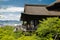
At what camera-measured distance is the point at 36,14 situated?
17.2m

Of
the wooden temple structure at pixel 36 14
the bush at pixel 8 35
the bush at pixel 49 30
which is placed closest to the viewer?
the bush at pixel 8 35

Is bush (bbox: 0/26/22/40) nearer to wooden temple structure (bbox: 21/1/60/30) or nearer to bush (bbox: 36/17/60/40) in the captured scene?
bush (bbox: 36/17/60/40)

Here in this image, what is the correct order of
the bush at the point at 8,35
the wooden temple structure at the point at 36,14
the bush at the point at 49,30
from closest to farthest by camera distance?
the bush at the point at 8,35 < the bush at the point at 49,30 < the wooden temple structure at the point at 36,14

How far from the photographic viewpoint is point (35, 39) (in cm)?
1211

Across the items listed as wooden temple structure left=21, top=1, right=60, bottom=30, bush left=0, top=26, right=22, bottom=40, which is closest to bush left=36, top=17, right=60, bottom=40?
bush left=0, top=26, right=22, bottom=40

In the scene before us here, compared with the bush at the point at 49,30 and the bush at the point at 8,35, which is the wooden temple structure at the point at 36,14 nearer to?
the bush at the point at 8,35

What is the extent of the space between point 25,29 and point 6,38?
471 centimetres

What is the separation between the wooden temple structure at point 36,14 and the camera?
1708cm

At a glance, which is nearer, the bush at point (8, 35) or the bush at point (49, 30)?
the bush at point (8, 35)

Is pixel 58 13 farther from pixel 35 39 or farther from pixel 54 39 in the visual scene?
pixel 35 39

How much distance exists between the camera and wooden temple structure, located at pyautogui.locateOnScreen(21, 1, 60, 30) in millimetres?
17078

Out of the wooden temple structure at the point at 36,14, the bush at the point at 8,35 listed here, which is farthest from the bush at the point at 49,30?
the wooden temple structure at the point at 36,14

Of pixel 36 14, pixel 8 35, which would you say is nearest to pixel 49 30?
pixel 8 35

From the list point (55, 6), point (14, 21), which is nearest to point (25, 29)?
point (55, 6)
